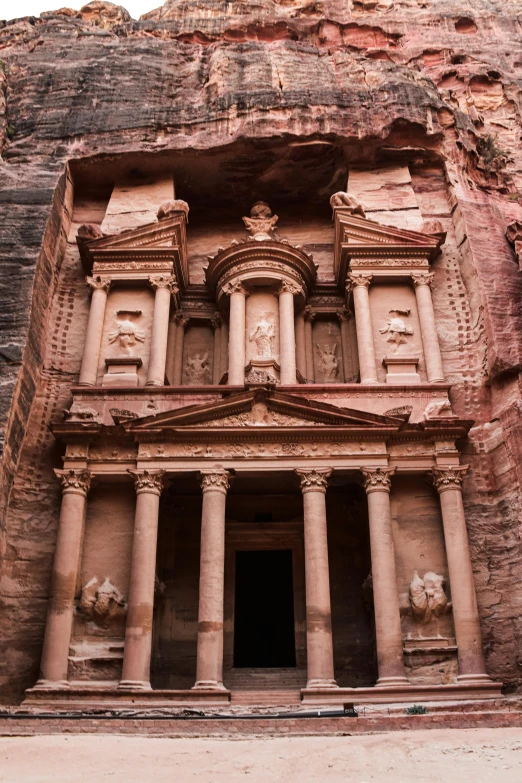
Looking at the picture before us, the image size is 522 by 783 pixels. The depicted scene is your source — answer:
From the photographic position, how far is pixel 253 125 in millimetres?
20078

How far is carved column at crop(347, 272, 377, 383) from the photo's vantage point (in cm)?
1705

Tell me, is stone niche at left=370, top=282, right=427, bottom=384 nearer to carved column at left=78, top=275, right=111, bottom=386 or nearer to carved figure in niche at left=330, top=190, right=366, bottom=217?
carved figure in niche at left=330, top=190, right=366, bottom=217

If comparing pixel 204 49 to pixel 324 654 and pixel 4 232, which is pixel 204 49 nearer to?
pixel 4 232

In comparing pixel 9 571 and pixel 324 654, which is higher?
pixel 9 571

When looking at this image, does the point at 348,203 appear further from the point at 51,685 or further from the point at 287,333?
the point at 51,685

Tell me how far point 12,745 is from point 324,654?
6374 millimetres

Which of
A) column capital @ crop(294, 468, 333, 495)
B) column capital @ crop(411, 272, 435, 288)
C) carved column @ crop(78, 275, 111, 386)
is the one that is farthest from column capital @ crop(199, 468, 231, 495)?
column capital @ crop(411, 272, 435, 288)

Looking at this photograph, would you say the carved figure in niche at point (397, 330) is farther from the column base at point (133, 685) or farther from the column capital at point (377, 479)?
the column base at point (133, 685)

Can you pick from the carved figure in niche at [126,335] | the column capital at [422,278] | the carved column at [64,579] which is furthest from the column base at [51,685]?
the column capital at [422,278]

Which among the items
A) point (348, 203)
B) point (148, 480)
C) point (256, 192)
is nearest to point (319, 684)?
point (148, 480)

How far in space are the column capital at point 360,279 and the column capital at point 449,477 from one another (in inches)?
229

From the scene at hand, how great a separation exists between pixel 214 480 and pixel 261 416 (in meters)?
1.80

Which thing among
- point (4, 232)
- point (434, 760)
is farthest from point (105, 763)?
point (4, 232)

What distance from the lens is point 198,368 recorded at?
19.6 meters
